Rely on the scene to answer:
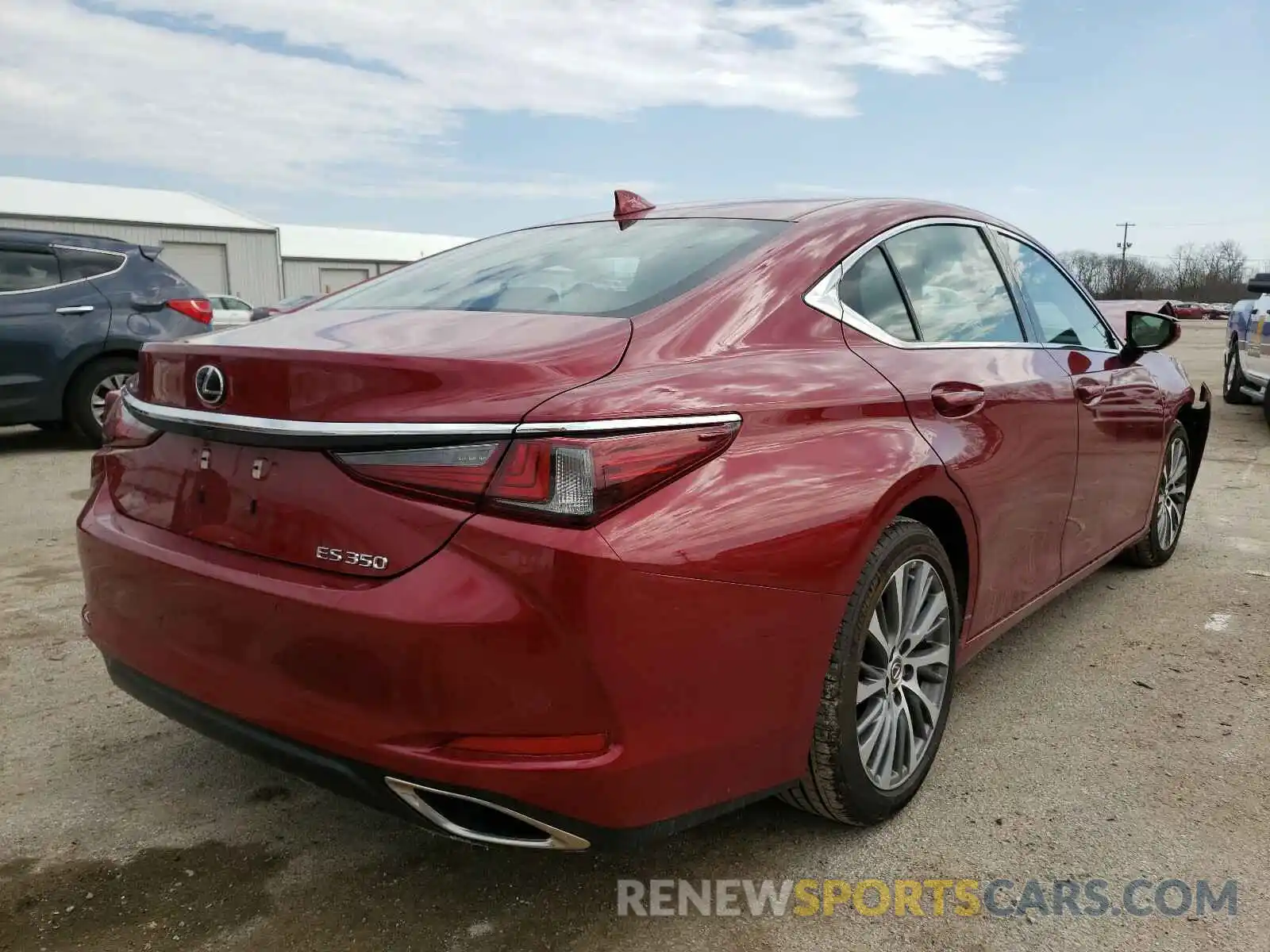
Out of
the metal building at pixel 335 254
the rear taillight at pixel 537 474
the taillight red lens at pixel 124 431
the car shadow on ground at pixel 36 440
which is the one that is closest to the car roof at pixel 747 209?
the rear taillight at pixel 537 474

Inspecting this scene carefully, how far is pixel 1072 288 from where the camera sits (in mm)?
3836

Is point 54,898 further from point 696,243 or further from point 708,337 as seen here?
point 696,243

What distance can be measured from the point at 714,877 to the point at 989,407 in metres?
1.40

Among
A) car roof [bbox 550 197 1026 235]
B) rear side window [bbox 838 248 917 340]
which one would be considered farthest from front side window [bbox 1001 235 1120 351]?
rear side window [bbox 838 248 917 340]

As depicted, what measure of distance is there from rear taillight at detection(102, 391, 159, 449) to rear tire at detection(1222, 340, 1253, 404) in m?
10.4

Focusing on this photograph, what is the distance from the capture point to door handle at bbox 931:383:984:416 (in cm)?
251

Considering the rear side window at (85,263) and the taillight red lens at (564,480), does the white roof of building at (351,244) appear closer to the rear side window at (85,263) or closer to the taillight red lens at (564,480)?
the rear side window at (85,263)

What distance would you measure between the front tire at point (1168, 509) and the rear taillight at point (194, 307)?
270 inches

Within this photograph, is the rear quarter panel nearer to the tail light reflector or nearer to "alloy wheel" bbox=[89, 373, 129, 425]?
the tail light reflector

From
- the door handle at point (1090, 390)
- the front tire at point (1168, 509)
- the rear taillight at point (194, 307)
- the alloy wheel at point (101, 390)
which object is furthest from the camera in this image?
the rear taillight at point (194, 307)

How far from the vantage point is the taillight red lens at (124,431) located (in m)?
2.17

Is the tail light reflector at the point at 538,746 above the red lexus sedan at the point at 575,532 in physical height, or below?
below

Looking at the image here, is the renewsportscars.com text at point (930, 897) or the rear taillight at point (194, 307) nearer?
the renewsportscars.com text at point (930, 897)

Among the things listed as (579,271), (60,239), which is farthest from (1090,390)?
(60,239)
